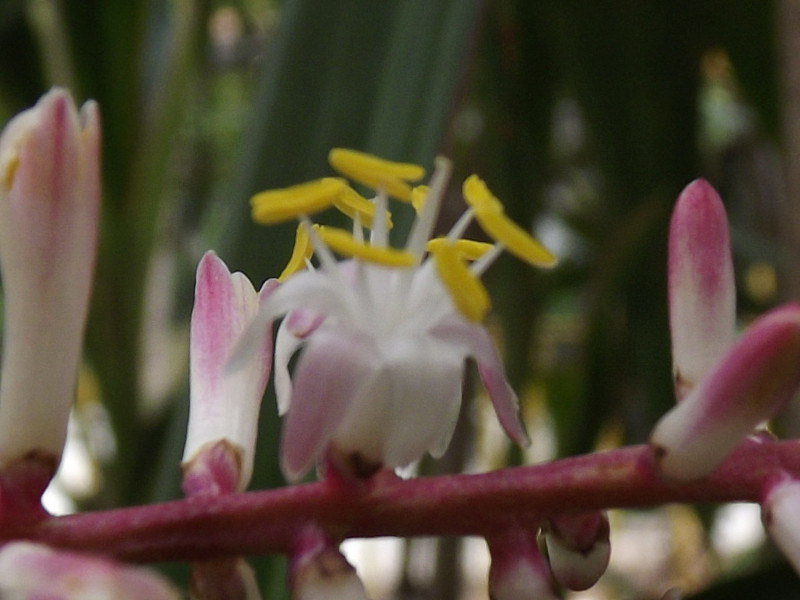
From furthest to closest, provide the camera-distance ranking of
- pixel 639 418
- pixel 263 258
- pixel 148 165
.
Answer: pixel 639 418 < pixel 148 165 < pixel 263 258

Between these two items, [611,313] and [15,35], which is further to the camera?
[611,313]

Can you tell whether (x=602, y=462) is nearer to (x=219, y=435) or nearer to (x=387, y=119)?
(x=219, y=435)

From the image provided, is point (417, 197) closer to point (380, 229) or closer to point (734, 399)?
point (380, 229)

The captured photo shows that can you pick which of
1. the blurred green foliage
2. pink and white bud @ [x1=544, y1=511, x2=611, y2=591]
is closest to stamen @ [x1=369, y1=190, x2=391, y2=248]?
pink and white bud @ [x1=544, y1=511, x2=611, y2=591]

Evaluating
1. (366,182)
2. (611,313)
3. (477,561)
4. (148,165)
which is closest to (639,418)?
(611,313)

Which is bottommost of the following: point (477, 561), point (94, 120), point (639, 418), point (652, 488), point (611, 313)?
point (477, 561)

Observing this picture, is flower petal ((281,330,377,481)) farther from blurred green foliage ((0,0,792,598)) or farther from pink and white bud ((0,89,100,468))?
blurred green foliage ((0,0,792,598))
